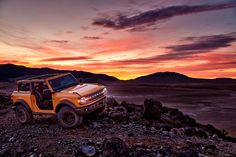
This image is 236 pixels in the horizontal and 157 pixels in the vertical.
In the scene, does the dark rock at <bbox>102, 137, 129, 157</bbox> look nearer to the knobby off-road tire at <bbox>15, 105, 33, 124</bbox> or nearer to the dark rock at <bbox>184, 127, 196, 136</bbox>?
the dark rock at <bbox>184, 127, 196, 136</bbox>

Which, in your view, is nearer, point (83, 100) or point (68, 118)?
point (83, 100)

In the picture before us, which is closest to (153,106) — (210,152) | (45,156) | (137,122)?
(137,122)

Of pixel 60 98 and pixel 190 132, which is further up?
pixel 60 98

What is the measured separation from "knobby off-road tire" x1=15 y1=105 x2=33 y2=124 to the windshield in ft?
7.59

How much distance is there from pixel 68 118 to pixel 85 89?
156 cm

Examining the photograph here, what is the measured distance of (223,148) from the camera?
42.1ft

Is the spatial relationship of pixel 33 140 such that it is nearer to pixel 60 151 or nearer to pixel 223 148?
pixel 60 151

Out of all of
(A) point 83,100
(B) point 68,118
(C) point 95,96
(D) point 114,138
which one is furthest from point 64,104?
(D) point 114,138

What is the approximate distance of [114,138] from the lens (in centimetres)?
1073

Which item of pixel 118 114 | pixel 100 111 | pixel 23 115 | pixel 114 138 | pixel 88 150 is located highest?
pixel 100 111

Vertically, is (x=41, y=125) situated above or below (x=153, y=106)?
below

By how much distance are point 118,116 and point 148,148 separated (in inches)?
216

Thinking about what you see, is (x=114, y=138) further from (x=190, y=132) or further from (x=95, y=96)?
(x=190, y=132)

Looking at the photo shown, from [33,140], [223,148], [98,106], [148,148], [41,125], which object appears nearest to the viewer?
[148,148]
